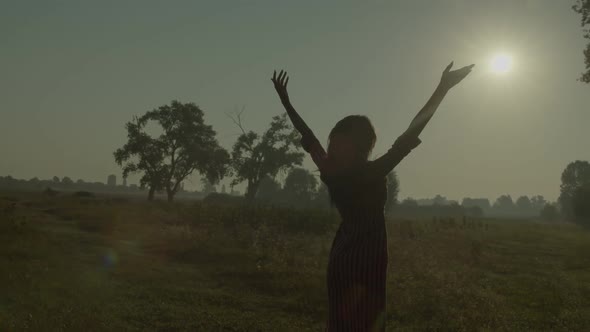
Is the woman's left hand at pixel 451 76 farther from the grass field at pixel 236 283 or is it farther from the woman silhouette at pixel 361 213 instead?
the grass field at pixel 236 283

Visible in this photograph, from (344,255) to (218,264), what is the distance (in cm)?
1198

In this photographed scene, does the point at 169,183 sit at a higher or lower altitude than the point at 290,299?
higher

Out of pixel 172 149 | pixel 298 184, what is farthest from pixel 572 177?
pixel 172 149

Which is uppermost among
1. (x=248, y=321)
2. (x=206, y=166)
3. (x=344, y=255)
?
(x=206, y=166)

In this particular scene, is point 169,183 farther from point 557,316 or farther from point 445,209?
point 445,209

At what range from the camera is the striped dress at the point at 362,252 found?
259cm

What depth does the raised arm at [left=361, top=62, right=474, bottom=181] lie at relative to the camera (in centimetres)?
255

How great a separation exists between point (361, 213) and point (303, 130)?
96 cm

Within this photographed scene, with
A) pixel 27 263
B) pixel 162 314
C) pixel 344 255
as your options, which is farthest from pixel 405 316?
pixel 27 263

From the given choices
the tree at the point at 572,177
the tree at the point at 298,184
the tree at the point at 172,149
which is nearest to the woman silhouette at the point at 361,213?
the tree at the point at 172,149

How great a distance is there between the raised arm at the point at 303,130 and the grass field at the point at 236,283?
214 inches

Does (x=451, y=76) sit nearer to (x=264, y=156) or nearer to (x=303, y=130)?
(x=303, y=130)

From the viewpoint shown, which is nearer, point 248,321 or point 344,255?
point 344,255

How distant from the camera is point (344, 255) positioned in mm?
2678
